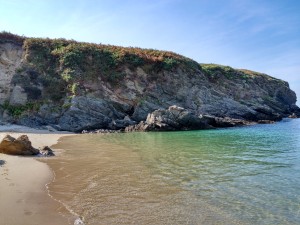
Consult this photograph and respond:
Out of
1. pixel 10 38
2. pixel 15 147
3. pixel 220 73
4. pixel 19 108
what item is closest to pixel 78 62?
pixel 10 38

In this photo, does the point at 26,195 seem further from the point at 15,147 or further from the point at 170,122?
the point at 170,122

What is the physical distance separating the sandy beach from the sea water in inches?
16.3

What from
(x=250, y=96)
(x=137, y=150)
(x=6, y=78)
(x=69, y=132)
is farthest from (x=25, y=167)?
(x=250, y=96)

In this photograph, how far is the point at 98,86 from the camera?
132ft

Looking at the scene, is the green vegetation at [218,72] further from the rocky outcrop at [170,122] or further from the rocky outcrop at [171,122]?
the rocky outcrop at [170,122]

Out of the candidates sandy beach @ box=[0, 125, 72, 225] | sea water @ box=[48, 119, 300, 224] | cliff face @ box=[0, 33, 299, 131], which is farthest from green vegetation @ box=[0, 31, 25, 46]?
sandy beach @ box=[0, 125, 72, 225]

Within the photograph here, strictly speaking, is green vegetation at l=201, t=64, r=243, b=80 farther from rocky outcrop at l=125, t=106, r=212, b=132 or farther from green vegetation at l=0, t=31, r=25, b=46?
green vegetation at l=0, t=31, r=25, b=46

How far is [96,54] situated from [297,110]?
164 feet

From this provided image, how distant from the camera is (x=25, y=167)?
40.8 feet

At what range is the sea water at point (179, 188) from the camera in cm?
740

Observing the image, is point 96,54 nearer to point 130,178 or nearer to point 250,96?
point 250,96

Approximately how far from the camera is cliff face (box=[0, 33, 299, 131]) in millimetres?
35594

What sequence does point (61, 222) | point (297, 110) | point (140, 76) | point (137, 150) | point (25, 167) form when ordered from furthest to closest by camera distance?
point (297, 110), point (140, 76), point (137, 150), point (25, 167), point (61, 222)

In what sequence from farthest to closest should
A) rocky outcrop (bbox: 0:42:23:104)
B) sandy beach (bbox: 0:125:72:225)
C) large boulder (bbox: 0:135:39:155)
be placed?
rocky outcrop (bbox: 0:42:23:104)
large boulder (bbox: 0:135:39:155)
sandy beach (bbox: 0:125:72:225)
